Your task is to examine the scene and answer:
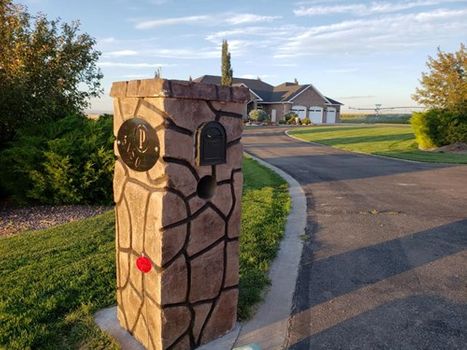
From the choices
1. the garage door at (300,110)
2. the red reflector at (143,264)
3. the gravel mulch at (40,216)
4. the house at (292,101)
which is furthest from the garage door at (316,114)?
the red reflector at (143,264)

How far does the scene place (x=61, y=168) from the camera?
7.28 meters

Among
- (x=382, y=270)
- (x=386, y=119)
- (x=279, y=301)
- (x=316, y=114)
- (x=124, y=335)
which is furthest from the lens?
(x=386, y=119)

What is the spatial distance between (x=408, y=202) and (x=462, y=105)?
14.7 meters

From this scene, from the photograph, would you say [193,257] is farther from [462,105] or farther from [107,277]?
[462,105]

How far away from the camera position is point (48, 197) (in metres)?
7.69

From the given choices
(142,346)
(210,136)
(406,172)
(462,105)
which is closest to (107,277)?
(142,346)

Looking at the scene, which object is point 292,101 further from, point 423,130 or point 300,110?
point 423,130

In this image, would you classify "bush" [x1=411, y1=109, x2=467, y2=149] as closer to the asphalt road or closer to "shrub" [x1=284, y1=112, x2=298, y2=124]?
the asphalt road

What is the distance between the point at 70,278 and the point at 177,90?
254 cm

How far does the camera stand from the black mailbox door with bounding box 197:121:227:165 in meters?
2.73

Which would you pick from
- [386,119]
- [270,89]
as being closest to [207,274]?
[270,89]

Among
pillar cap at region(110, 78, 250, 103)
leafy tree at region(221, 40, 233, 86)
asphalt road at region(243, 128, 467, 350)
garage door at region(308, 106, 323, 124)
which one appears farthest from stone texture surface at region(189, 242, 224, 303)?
garage door at region(308, 106, 323, 124)

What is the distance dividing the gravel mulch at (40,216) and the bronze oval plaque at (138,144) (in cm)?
421

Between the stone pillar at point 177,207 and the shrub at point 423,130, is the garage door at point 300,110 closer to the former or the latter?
the shrub at point 423,130
